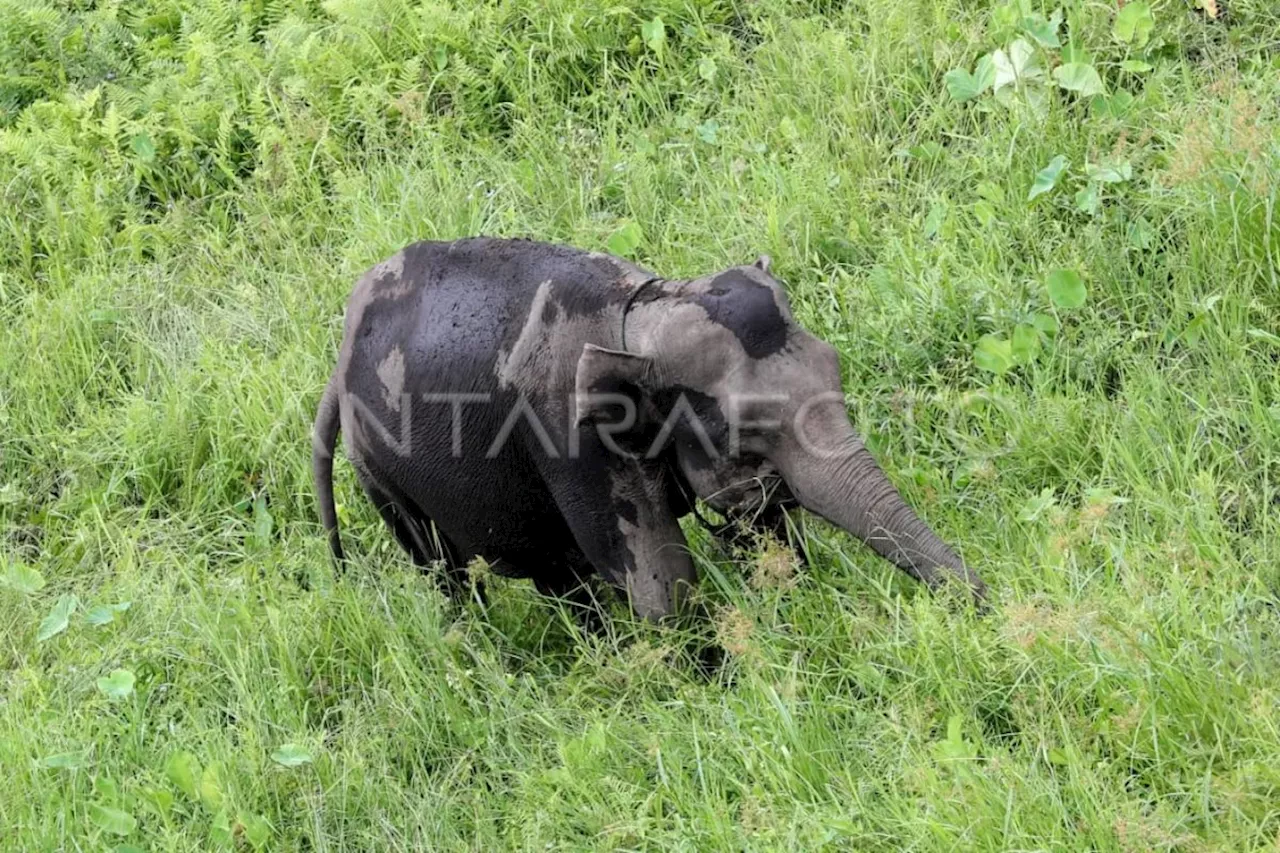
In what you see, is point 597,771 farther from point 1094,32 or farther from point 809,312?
point 1094,32

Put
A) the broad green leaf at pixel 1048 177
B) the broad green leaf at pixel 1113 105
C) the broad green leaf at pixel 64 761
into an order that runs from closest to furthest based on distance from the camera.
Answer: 1. the broad green leaf at pixel 64 761
2. the broad green leaf at pixel 1048 177
3. the broad green leaf at pixel 1113 105

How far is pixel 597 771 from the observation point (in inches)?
183

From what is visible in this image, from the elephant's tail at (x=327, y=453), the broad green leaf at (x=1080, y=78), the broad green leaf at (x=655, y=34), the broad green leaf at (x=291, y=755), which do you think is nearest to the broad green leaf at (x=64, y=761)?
the broad green leaf at (x=291, y=755)

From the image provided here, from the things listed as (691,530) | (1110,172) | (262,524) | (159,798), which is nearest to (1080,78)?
(1110,172)

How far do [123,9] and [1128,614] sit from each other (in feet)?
21.4

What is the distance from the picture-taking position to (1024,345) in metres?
5.55

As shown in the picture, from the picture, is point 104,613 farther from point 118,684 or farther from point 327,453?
point 327,453

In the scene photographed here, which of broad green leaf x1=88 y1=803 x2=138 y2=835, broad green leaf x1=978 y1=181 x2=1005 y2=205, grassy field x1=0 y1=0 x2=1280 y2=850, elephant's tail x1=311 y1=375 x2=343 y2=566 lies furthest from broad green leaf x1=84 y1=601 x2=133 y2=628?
broad green leaf x1=978 y1=181 x2=1005 y2=205

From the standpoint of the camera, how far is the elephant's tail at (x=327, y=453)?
561cm

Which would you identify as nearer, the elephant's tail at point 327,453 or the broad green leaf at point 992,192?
the elephant's tail at point 327,453

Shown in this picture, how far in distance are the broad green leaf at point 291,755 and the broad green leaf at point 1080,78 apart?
3.33 m

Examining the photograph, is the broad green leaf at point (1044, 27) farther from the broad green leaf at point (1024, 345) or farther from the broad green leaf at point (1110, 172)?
the broad green leaf at point (1024, 345)

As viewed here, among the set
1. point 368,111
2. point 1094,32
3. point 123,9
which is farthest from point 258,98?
point 1094,32

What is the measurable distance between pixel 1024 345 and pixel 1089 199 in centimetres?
65
